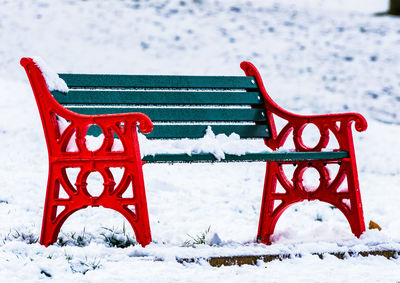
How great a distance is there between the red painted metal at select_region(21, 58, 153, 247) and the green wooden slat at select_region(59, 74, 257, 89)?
413 mm

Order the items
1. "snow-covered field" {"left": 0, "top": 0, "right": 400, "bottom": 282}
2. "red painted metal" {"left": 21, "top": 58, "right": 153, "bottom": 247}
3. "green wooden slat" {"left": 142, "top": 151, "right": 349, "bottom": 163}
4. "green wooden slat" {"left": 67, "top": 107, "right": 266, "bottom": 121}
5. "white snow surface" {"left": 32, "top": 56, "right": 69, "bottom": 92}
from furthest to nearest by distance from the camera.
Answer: "green wooden slat" {"left": 67, "top": 107, "right": 266, "bottom": 121} < "white snow surface" {"left": 32, "top": 56, "right": 69, "bottom": 92} < "green wooden slat" {"left": 142, "top": 151, "right": 349, "bottom": 163} < "red painted metal" {"left": 21, "top": 58, "right": 153, "bottom": 247} < "snow-covered field" {"left": 0, "top": 0, "right": 400, "bottom": 282}

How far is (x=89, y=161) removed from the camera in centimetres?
309

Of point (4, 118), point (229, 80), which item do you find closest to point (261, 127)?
point (229, 80)

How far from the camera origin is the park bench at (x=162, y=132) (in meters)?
3.02

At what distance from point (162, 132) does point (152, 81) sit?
356mm

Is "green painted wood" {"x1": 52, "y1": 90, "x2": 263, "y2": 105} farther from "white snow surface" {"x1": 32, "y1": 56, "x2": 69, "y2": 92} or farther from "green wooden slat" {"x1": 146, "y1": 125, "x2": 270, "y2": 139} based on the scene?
"green wooden slat" {"x1": 146, "y1": 125, "x2": 270, "y2": 139}

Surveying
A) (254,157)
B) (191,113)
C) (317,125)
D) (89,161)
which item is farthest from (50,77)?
(317,125)

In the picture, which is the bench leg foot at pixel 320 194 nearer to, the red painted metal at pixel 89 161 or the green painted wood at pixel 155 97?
the green painted wood at pixel 155 97

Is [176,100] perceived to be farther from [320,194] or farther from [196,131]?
[320,194]

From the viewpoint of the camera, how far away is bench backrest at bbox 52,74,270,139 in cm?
363

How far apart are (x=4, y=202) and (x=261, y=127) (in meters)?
1.88

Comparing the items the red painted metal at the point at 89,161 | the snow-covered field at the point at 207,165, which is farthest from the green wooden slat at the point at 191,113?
the snow-covered field at the point at 207,165

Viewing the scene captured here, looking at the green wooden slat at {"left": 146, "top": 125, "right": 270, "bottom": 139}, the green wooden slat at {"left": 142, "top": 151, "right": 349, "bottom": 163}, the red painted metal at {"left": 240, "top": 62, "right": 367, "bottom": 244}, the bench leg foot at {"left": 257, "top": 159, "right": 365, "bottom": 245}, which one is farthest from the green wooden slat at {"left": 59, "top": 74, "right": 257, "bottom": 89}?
the green wooden slat at {"left": 142, "top": 151, "right": 349, "bottom": 163}

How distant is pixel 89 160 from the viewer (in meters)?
3.08
